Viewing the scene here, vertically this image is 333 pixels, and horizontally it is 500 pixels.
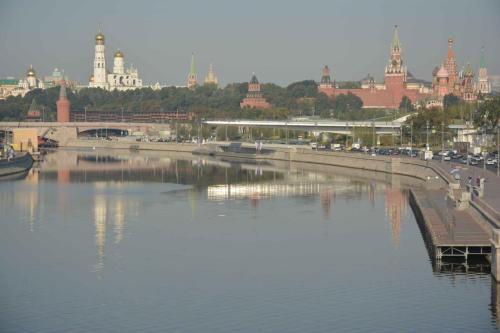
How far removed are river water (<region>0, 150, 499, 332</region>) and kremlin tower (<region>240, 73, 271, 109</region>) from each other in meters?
78.6

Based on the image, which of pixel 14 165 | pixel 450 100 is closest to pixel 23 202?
pixel 14 165

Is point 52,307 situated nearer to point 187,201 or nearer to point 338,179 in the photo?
point 187,201

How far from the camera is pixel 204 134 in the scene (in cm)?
10238

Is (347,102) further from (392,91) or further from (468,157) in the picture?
(468,157)

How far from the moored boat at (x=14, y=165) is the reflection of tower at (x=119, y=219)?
675 inches

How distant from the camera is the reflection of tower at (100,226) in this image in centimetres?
2785

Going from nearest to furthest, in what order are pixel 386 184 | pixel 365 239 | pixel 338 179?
pixel 365 239 → pixel 386 184 → pixel 338 179

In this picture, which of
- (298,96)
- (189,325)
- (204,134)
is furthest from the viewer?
(298,96)

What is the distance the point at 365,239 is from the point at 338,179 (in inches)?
887


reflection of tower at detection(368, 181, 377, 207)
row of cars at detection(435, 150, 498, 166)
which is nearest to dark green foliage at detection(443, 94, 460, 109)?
row of cars at detection(435, 150, 498, 166)

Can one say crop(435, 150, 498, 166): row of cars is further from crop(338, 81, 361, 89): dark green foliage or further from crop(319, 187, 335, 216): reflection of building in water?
crop(338, 81, 361, 89): dark green foliage

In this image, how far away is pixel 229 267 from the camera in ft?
87.1

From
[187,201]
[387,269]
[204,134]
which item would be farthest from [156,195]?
[204,134]

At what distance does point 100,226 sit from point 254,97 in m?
91.2
